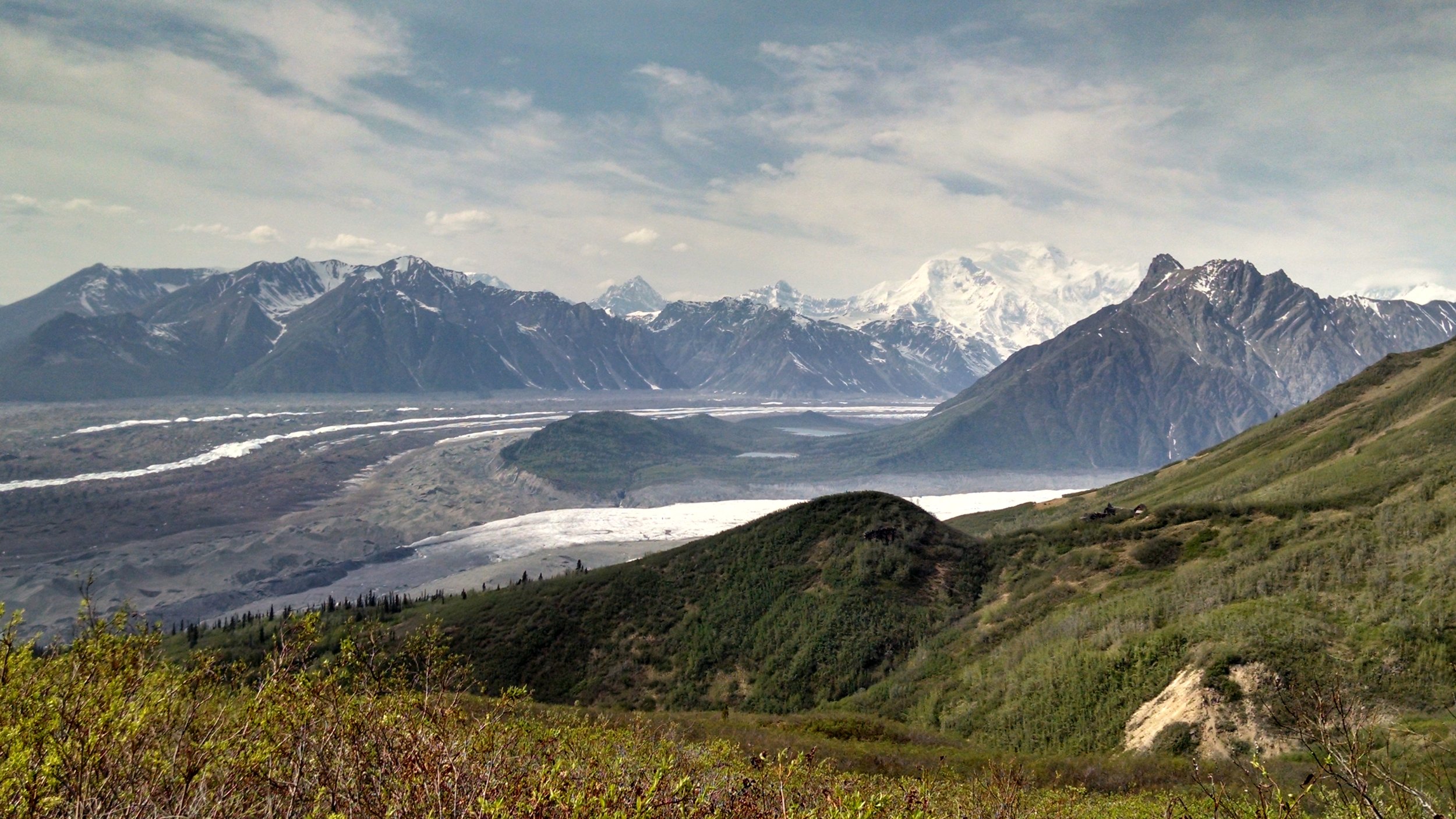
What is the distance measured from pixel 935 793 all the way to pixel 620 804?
18774mm

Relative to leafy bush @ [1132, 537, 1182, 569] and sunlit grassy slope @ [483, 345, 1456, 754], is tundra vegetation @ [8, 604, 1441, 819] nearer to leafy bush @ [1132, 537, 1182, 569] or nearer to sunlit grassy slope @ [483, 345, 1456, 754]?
sunlit grassy slope @ [483, 345, 1456, 754]

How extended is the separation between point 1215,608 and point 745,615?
2337 inches

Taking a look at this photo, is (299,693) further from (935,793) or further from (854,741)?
(854,741)

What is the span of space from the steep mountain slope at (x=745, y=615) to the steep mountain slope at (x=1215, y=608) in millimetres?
8255

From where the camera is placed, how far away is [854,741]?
5922 centimetres

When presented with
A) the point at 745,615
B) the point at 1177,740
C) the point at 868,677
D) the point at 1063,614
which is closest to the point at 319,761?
the point at 1177,740

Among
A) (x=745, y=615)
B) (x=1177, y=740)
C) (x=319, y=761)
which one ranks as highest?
(x=319, y=761)

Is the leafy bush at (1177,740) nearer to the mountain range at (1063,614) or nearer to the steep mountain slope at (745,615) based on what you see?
the mountain range at (1063,614)

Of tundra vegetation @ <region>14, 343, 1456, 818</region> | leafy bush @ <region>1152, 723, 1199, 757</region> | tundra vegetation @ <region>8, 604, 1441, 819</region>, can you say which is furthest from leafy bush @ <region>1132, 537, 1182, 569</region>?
tundra vegetation @ <region>8, 604, 1441, 819</region>

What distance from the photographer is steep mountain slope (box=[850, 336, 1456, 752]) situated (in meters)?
53.0

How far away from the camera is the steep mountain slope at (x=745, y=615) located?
90.6m

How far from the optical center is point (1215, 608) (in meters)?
67.4

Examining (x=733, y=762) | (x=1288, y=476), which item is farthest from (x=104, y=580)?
(x=1288, y=476)

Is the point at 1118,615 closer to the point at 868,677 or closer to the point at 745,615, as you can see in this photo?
the point at 868,677
